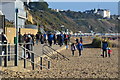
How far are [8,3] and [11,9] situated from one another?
816mm

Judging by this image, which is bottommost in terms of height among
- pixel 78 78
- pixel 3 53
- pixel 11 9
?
pixel 78 78

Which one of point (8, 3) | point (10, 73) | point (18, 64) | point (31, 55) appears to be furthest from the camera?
point (8, 3)

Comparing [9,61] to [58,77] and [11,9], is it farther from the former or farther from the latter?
[11,9]

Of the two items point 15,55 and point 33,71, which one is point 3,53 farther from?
point 33,71

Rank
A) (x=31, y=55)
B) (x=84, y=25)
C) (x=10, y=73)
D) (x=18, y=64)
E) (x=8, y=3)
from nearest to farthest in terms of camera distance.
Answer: (x=10, y=73), (x=18, y=64), (x=31, y=55), (x=8, y=3), (x=84, y=25)

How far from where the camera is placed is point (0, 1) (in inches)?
1817


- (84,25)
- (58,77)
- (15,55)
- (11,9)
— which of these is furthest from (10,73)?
(84,25)

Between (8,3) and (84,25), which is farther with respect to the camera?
(84,25)

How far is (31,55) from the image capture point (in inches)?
609

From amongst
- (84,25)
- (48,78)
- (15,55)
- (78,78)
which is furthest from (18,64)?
(84,25)

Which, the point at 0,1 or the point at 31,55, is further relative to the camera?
the point at 0,1

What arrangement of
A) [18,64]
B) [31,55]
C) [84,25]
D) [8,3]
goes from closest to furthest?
[18,64] < [31,55] < [8,3] < [84,25]

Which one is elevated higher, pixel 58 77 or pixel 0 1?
pixel 0 1

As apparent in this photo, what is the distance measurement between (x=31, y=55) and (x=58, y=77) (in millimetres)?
2354
